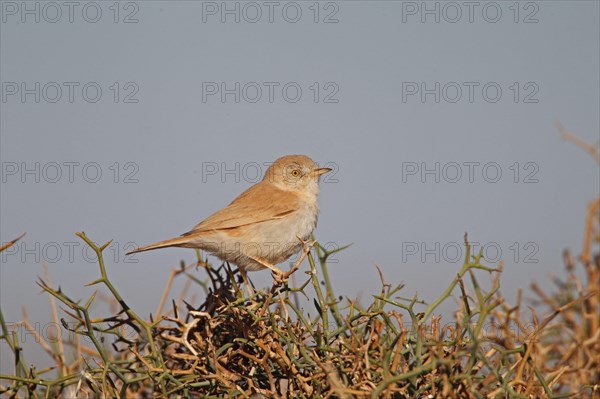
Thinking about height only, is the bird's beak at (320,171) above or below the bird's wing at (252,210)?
above

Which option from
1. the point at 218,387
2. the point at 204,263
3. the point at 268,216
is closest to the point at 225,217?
the point at 268,216

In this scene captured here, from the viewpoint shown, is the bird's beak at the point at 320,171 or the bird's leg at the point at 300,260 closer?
the bird's leg at the point at 300,260

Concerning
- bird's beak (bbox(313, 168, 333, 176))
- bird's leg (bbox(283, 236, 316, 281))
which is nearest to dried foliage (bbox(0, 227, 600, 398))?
bird's leg (bbox(283, 236, 316, 281))

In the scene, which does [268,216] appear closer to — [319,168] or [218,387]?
[319,168]

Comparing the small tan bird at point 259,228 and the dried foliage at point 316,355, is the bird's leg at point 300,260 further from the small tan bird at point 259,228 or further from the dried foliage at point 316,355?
the small tan bird at point 259,228

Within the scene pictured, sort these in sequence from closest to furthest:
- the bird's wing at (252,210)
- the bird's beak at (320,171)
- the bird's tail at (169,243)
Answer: the bird's tail at (169,243), the bird's wing at (252,210), the bird's beak at (320,171)

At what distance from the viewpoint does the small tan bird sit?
510cm

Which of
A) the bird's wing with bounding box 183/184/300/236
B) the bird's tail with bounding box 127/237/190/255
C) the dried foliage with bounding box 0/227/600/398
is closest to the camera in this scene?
the dried foliage with bounding box 0/227/600/398

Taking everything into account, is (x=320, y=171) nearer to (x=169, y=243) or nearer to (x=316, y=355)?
(x=169, y=243)

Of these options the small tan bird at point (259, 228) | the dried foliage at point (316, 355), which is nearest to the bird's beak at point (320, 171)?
the small tan bird at point (259, 228)

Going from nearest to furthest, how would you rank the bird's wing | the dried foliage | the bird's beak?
1. the dried foliage
2. the bird's wing
3. the bird's beak

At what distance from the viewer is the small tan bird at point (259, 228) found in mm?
5102

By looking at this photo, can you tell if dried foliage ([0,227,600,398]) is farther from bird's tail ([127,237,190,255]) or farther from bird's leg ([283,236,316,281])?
bird's tail ([127,237,190,255])

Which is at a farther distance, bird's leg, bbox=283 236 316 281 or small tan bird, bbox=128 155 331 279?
small tan bird, bbox=128 155 331 279
